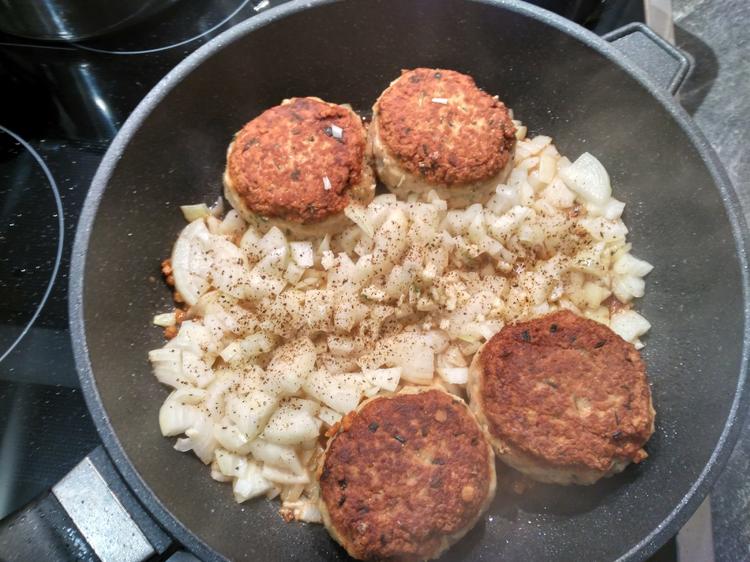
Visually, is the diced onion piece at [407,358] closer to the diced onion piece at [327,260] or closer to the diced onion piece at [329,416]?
the diced onion piece at [329,416]

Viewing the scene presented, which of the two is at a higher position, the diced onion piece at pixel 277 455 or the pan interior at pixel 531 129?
the pan interior at pixel 531 129

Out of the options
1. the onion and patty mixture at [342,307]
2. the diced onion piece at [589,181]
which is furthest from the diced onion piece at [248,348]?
the diced onion piece at [589,181]

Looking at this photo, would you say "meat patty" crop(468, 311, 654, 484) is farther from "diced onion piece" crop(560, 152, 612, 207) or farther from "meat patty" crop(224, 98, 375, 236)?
"meat patty" crop(224, 98, 375, 236)

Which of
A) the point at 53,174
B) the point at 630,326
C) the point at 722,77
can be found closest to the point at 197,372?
the point at 53,174

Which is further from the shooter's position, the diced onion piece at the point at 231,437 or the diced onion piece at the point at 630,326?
the diced onion piece at the point at 630,326

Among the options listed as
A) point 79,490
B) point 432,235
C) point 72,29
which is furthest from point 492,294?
point 72,29

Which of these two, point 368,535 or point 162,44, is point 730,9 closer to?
point 162,44
